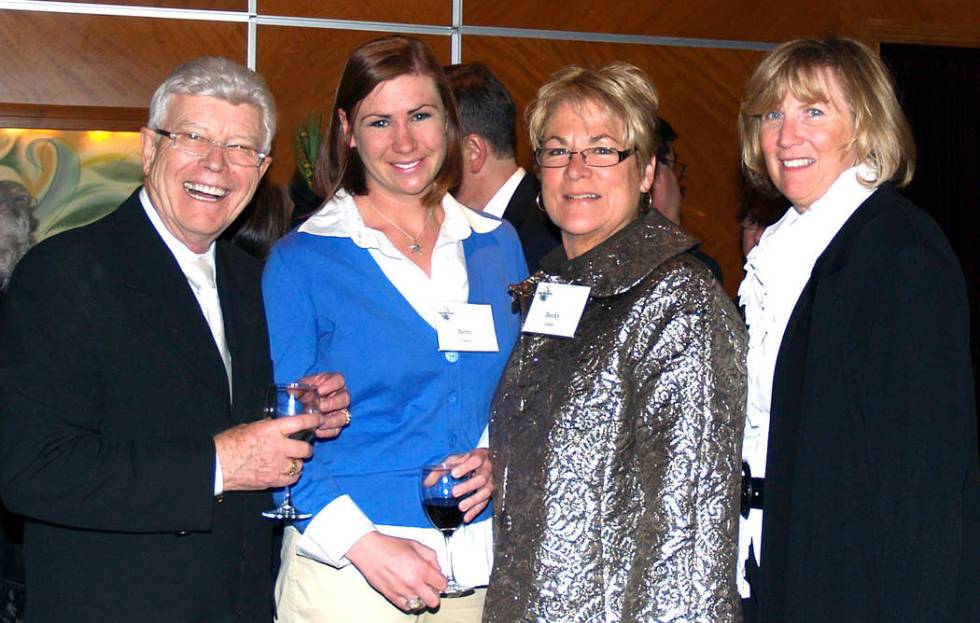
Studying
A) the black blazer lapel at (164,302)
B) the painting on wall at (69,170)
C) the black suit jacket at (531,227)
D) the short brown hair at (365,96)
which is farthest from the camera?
the painting on wall at (69,170)

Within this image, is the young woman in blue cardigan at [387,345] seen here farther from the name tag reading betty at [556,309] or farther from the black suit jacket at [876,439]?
the black suit jacket at [876,439]

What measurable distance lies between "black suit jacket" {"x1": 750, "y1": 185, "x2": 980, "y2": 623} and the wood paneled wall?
398 cm

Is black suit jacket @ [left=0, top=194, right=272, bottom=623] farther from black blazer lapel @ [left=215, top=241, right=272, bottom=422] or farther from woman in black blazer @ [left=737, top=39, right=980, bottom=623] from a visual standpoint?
woman in black blazer @ [left=737, top=39, right=980, bottom=623]

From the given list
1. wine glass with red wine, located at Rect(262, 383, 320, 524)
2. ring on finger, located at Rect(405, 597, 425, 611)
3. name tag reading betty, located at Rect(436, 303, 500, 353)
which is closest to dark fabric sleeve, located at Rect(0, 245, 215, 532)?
wine glass with red wine, located at Rect(262, 383, 320, 524)

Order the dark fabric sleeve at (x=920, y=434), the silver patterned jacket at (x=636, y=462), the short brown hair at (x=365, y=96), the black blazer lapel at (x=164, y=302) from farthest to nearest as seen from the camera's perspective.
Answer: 1. the short brown hair at (x=365, y=96)
2. the black blazer lapel at (x=164, y=302)
3. the silver patterned jacket at (x=636, y=462)
4. the dark fabric sleeve at (x=920, y=434)

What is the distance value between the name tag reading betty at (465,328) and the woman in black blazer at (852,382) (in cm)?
63

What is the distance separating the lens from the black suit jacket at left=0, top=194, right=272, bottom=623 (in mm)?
2061

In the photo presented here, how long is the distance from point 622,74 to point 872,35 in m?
4.77

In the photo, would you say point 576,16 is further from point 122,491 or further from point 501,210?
point 122,491

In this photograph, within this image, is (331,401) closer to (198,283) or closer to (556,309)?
(198,283)

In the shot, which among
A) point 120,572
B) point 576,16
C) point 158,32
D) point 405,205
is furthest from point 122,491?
point 576,16

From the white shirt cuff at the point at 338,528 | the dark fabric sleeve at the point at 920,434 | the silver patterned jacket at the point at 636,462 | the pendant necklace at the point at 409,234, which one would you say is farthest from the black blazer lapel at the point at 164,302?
the dark fabric sleeve at the point at 920,434

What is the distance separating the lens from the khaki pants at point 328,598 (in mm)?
2473

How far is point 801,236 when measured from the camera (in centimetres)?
243
